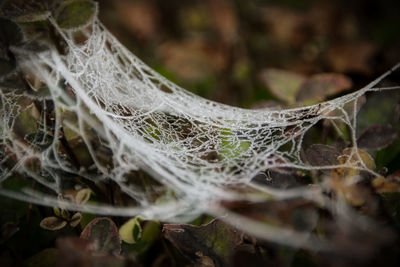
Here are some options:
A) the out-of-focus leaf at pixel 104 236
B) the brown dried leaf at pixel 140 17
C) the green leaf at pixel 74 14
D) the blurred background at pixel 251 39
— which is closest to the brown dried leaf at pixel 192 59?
the blurred background at pixel 251 39

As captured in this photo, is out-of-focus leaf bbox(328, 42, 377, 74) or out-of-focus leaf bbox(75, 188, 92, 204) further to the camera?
out-of-focus leaf bbox(328, 42, 377, 74)

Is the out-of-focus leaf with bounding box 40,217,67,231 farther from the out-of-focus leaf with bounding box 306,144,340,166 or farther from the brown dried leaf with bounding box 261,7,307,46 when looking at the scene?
the brown dried leaf with bounding box 261,7,307,46

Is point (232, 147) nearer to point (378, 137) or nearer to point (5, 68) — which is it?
point (378, 137)

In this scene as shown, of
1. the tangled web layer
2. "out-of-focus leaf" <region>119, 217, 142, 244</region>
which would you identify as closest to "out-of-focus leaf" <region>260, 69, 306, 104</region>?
the tangled web layer

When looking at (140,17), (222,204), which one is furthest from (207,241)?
(140,17)

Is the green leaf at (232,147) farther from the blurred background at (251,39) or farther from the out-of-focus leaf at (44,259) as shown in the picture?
the blurred background at (251,39)

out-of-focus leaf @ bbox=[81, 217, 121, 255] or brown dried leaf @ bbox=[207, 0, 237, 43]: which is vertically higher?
brown dried leaf @ bbox=[207, 0, 237, 43]
